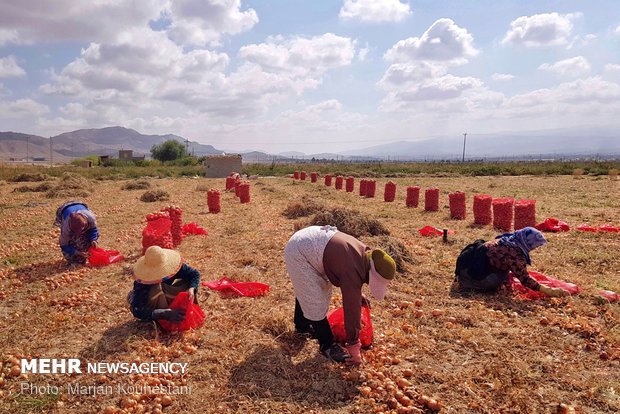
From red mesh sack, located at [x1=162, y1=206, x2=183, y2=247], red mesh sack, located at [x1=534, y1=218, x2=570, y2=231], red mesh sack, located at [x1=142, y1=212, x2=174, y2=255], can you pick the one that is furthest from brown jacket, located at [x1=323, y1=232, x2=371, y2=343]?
red mesh sack, located at [x1=534, y1=218, x2=570, y2=231]

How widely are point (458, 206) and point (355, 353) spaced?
897 centimetres

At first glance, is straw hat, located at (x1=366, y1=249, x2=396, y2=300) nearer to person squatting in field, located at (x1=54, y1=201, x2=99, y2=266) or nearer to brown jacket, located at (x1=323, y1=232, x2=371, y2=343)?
brown jacket, located at (x1=323, y1=232, x2=371, y2=343)

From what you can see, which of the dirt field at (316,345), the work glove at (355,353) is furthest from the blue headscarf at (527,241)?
the work glove at (355,353)

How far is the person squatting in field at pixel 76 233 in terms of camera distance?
6.63 m

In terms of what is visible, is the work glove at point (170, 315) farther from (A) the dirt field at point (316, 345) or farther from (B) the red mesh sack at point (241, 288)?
(B) the red mesh sack at point (241, 288)

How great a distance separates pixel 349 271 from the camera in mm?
3396

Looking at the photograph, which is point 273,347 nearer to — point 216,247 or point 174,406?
point 174,406

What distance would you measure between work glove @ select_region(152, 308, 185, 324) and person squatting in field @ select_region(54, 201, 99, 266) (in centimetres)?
350

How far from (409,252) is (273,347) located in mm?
4066

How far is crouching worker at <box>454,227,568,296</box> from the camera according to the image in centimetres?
495

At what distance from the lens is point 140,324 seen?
179 inches

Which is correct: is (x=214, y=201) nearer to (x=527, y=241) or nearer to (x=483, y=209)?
(x=483, y=209)

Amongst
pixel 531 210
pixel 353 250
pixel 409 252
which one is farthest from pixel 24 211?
pixel 531 210

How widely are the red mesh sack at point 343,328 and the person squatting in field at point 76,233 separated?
504 cm
